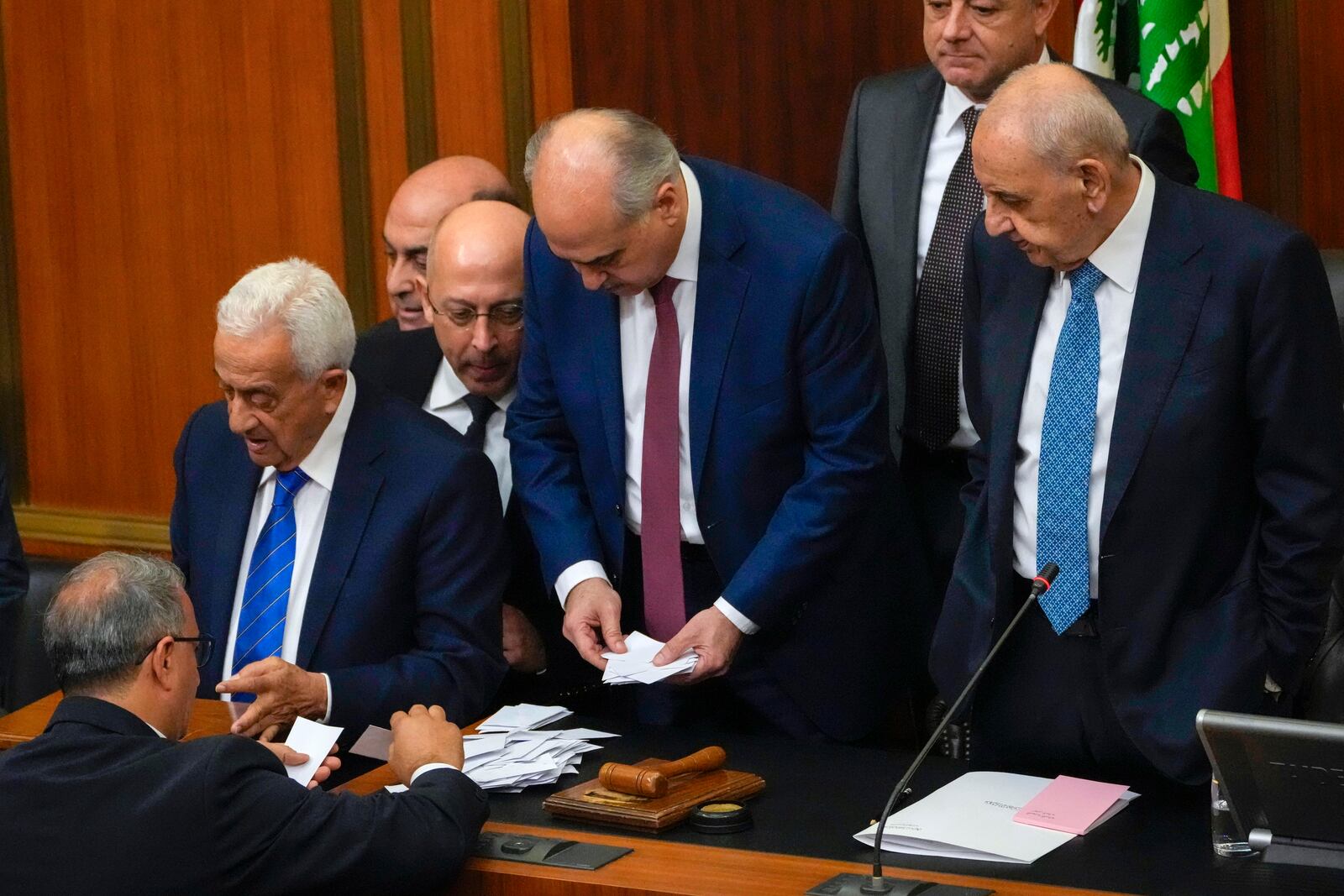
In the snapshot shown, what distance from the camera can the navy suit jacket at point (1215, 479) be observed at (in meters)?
2.53

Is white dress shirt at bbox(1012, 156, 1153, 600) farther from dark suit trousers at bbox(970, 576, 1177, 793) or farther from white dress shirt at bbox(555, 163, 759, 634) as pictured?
white dress shirt at bbox(555, 163, 759, 634)

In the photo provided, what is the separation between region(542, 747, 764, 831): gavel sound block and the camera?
2.41 metres

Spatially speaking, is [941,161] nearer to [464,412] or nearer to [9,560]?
[464,412]

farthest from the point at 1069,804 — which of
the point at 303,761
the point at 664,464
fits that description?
the point at 303,761

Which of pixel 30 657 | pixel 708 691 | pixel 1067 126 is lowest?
pixel 30 657

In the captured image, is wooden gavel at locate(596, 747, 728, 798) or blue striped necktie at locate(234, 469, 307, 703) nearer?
wooden gavel at locate(596, 747, 728, 798)

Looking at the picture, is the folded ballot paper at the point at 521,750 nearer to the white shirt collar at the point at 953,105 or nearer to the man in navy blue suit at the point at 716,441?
the man in navy blue suit at the point at 716,441

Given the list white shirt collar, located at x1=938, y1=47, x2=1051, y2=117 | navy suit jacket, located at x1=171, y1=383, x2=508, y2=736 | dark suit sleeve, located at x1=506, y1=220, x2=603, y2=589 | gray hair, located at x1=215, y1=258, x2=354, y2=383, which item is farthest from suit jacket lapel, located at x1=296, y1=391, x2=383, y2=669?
white shirt collar, located at x1=938, y1=47, x2=1051, y2=117

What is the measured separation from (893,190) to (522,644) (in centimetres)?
107

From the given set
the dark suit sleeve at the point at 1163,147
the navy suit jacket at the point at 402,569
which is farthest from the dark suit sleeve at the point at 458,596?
the dark suit sleeve at the point at 1163,147

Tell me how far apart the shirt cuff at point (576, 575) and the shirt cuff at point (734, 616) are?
210 mm

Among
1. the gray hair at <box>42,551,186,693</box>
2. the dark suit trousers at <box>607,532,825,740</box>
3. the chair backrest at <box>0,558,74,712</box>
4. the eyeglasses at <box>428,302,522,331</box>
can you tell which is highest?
the eyeglasses at <box>428,302,522,331</box>

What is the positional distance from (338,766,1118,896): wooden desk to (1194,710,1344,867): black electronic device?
232 mm

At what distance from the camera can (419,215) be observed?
3844 millimetres
